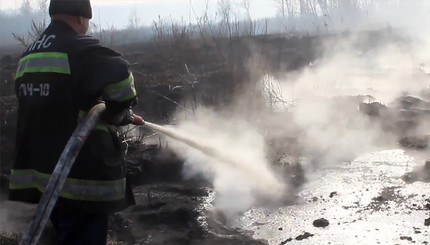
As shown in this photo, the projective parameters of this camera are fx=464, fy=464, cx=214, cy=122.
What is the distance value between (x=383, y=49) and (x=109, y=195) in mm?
20860

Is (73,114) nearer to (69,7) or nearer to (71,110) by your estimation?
(71,110)

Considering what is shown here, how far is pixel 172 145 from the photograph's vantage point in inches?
294

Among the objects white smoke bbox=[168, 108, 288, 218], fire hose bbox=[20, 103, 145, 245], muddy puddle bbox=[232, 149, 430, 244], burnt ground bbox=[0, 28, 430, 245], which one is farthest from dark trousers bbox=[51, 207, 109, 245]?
muddy puddle bbox=[232, 149, 430, 244]

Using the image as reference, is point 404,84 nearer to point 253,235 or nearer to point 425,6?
point 253,235

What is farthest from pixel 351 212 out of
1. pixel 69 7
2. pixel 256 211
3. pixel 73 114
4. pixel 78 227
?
pixel 69 7

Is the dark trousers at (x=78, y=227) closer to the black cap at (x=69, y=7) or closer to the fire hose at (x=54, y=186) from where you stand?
the fire hose at (x=54, y=186)

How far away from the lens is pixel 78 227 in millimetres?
2418

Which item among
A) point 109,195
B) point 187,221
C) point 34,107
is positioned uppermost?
point 34,107

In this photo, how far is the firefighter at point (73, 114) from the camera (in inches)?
89.8

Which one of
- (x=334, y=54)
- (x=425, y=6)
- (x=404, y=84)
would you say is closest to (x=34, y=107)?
(x=404, y=84)

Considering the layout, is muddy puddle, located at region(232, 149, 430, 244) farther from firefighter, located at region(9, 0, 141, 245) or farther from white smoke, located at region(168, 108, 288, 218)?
firefighter, located at region(9, 0, 141, 245)

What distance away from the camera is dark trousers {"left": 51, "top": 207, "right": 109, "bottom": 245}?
94.6 inches

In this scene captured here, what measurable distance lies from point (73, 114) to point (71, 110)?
0.08 feet

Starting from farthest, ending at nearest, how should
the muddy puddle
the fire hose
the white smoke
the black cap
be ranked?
the white smoke → the muddy puddle → the black cap → the fire hose
